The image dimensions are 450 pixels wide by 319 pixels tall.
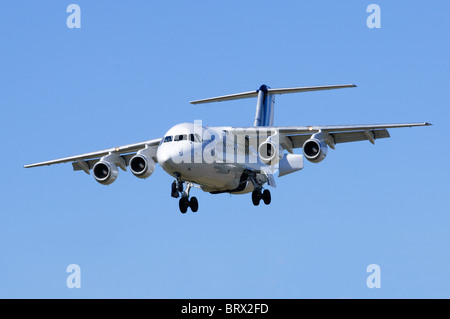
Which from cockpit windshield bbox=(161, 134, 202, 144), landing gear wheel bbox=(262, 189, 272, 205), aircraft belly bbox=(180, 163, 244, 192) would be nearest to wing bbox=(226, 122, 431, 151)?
aircraft belly bbox=(180, 163, 244, 192)

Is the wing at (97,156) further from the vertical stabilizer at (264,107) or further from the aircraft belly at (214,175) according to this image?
the vertical stabilizer at (264,107)

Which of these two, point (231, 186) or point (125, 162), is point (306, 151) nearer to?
point (231, 186)

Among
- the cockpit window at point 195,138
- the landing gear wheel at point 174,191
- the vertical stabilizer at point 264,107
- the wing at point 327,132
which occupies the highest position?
the vertical stabilizer at point 264,107

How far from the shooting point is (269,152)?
1031 inches

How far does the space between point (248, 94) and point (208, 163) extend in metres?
5.90

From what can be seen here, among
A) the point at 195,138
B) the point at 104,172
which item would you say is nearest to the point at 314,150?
the point at 195,138

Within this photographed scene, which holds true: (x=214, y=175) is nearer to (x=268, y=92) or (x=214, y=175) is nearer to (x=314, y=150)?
(x=314, y=150)

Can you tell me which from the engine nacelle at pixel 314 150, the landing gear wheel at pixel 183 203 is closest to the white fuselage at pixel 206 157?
the landing gear wheel at pixel 183 203

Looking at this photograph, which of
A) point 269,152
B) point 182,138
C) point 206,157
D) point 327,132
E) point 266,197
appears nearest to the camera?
point 182,138

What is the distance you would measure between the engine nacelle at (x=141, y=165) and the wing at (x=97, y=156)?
85 centimetres

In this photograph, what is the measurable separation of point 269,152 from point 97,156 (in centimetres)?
524

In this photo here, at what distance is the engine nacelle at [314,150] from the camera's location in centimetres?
2536

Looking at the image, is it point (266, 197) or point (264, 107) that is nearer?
point (266, 197)

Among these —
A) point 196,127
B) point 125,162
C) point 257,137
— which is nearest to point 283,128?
point 257,137
